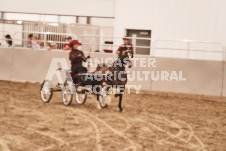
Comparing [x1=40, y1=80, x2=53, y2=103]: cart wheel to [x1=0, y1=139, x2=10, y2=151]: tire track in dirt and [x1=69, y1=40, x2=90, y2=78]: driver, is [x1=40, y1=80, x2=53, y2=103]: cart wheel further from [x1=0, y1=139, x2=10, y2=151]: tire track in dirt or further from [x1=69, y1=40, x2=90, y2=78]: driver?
[x1=0, y1=139, x2=10, y2=151]: tire track in dirt

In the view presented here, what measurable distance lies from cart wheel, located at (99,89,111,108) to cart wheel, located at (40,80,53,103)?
4.84 feet

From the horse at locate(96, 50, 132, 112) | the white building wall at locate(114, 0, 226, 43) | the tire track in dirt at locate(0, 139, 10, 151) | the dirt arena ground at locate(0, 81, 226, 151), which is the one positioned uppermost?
the white building wall at locate(114, 0, 226, 43)

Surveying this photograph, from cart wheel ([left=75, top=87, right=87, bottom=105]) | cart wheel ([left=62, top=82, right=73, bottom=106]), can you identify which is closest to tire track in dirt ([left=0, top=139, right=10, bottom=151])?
cart wheel ([left=62, top=82, right=73, bottom=106])

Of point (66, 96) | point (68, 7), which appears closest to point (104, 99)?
point (66, 96)

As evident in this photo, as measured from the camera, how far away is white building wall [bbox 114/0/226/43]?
2272 cm

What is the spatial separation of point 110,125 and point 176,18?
14.6 meters

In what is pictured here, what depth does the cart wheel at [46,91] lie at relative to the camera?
1303cm

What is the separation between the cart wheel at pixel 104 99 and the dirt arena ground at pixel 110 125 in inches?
9.1

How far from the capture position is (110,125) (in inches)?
393

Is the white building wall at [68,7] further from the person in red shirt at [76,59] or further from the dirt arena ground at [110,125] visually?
the person in red shirt at [76,59]

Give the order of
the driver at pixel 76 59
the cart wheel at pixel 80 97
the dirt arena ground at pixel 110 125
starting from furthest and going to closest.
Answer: the cart wheel at pixel 80 97 → the driver at pixel 76 59 → the dirt arena ground at pixel 110 125

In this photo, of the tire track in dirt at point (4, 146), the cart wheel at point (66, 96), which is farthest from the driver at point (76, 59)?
the tire track in dirt at point (4, 146)

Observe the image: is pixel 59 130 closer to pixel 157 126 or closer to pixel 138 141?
pixel 138 141

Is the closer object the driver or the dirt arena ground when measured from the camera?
the dirt arena ground
